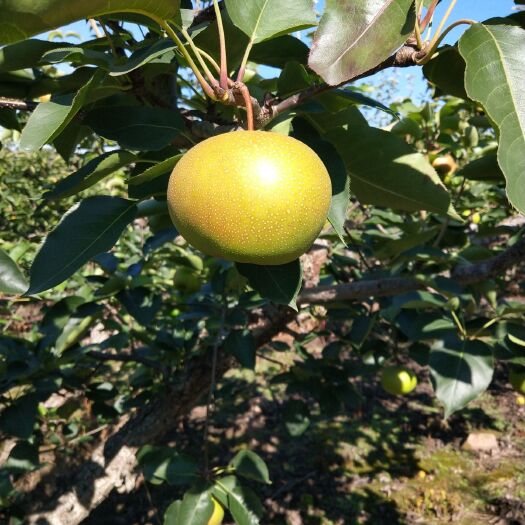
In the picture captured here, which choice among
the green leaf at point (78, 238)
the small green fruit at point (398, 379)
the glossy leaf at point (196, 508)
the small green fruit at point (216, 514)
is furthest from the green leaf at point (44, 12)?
the small green fruit at point (398, 379)

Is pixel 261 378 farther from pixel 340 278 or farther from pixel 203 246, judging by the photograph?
pixel 203 246

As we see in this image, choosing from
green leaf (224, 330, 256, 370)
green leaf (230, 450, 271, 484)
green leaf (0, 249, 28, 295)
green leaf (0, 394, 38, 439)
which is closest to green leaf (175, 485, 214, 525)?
green leaf (230, 450, 271, 484)

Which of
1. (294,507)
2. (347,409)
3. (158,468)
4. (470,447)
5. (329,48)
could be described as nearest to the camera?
→ (329,48)

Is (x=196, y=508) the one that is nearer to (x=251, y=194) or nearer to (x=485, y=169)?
(x=251, y=194)

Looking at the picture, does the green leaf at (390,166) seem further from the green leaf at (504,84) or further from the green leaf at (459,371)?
the green leaf at (459,371)

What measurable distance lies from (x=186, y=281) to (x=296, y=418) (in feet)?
3.42

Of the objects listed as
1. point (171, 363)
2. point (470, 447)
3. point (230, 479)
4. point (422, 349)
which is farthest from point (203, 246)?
point (470, 447)

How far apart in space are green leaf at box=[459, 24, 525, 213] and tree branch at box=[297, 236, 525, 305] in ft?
2.29

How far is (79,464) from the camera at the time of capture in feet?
11.3

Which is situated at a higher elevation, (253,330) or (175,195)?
(175,195)

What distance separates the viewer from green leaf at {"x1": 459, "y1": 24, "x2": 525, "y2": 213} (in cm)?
64

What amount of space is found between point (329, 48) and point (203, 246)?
0.38 m

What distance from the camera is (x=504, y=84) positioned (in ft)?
2.24

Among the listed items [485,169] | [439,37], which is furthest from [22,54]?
[485,169]
